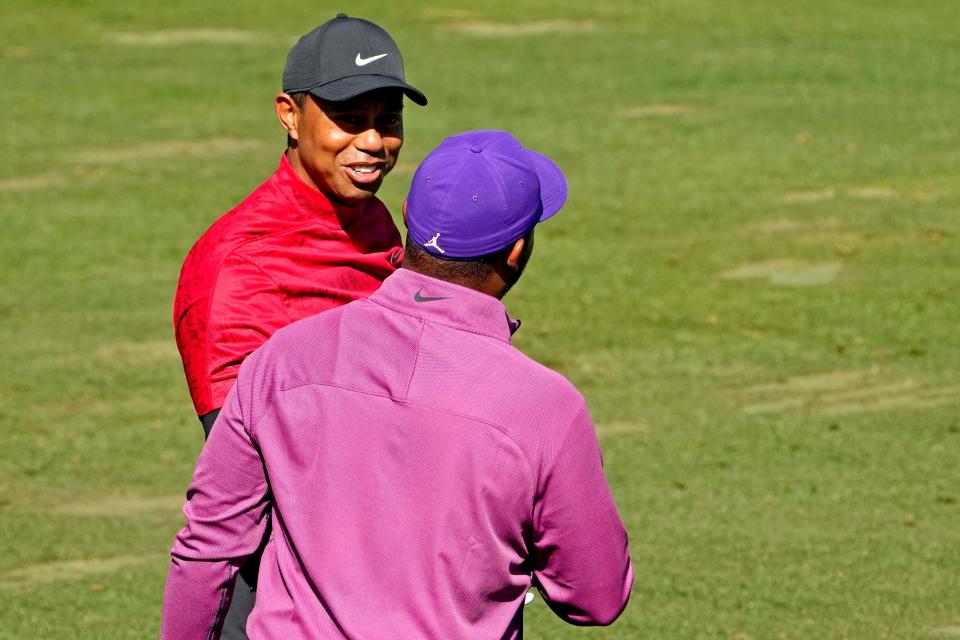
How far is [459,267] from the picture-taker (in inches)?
119

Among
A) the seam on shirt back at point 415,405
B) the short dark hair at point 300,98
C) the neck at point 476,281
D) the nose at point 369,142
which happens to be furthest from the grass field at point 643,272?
the seam on shirt back at point 415,405

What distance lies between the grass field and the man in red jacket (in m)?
2.70

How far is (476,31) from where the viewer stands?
2036 cm

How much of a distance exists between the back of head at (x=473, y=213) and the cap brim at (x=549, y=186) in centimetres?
18

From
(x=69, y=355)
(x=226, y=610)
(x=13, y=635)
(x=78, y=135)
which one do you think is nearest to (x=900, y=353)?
(x=69, y=355)

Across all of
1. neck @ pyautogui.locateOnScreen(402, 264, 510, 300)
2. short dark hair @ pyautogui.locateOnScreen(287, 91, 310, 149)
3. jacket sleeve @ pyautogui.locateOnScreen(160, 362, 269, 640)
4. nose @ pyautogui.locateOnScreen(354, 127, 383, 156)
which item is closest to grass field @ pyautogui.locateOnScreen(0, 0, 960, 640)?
nose @ pyautogui.locateOnScreen(354, 127, 383, 156)

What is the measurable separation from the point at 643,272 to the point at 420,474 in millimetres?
9176

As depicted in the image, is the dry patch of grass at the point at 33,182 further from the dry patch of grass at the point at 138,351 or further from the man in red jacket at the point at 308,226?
the man in red jacket at the point at 308,226

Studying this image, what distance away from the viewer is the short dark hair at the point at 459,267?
9.89ft

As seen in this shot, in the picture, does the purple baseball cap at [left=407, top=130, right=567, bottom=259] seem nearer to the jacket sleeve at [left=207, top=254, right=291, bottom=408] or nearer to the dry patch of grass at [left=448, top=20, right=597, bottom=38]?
the jacket sleeve at [left=207, top=254, right=291, bottom=408]

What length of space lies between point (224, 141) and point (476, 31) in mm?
5419

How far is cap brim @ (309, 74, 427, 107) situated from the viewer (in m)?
3.90

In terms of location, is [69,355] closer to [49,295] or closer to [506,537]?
[49,295]

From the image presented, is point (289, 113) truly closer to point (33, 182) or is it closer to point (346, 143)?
point (346, 143)
